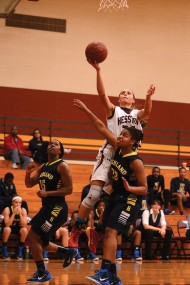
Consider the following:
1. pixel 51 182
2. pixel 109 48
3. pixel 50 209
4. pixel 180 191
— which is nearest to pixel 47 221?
pixel 50 209

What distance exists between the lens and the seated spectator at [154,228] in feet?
46.3

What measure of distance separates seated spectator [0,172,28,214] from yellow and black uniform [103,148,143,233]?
23.4ft

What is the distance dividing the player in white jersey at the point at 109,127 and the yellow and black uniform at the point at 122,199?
431mm

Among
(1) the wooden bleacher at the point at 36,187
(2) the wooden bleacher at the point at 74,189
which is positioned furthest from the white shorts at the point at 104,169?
(1) the wooden bleacher at the point at 36,187

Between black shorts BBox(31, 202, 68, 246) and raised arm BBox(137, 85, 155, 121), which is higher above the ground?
raised arm BBox(137, 85, 155, 121)

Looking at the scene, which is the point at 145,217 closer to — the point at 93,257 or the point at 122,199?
the point at 93,257

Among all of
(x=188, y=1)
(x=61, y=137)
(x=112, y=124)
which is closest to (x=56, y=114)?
(x=61, y=137)

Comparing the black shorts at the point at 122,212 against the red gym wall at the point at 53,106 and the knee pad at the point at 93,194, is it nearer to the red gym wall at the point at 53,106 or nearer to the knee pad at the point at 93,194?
the knee pad at the point at 93,194

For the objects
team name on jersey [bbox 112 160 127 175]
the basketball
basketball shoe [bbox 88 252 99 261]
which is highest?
the basketball

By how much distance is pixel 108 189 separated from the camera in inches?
281

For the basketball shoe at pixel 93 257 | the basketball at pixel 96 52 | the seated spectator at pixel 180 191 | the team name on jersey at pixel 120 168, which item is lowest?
the basketball shoe at pixel 93 257

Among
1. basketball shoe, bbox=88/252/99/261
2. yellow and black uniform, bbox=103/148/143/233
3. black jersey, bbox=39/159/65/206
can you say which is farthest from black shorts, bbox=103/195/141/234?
basketball shoe, bbox=88/252/99/261

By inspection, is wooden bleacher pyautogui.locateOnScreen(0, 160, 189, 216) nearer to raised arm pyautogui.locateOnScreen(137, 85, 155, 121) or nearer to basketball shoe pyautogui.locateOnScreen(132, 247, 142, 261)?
basketball shoe pyautogui.locateOnScreen(132, 247, 142, 261)

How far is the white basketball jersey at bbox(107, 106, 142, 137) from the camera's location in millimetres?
7199
